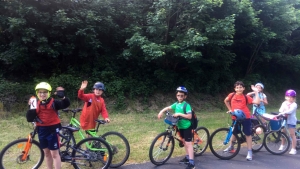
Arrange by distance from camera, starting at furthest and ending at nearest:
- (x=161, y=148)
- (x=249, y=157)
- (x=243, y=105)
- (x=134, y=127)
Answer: (x=134, y=127) < (x=243, y=105) < (x=249, y=157) < (x=161, y=148)

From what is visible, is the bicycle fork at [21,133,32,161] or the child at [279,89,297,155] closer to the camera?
the bicycle fork at [21,133,32,161]

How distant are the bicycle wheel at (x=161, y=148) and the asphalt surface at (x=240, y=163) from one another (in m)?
0.12

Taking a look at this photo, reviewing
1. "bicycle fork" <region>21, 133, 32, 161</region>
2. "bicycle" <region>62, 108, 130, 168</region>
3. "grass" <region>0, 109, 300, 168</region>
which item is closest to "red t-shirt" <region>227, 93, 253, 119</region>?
"grass" <region>0, 109, 300, 168</region>

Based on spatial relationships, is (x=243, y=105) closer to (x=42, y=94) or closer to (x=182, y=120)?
(x=182, y=120)

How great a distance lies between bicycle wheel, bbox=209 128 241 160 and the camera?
21.0ft

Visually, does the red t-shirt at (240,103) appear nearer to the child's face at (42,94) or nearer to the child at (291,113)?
the child at (291,113)

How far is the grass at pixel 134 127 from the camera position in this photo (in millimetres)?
6886

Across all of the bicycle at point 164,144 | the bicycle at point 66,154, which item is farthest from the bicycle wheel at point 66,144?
the bicycle at point 164,144

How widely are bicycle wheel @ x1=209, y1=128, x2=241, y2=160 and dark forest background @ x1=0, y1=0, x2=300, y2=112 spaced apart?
219 inches

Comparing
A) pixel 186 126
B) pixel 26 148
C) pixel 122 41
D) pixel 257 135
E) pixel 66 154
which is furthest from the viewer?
pixel 122 41

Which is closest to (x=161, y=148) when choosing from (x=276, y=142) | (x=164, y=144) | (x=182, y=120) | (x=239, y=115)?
(x=164, y=144)

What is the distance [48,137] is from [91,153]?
1005mm

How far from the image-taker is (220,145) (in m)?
6.54

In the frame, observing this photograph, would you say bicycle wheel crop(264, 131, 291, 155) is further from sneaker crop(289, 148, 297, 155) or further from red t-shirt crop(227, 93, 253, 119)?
red t-shirt crop(227, 93, 253, 119)
